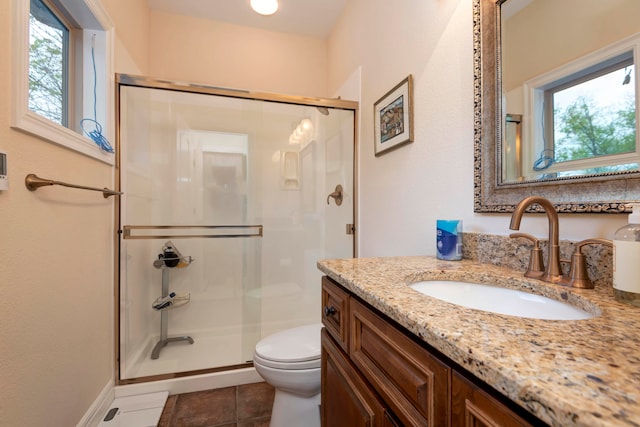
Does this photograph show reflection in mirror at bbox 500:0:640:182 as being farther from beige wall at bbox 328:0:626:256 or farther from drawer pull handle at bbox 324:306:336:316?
drawer pull handle at bbox 324:306:336:316

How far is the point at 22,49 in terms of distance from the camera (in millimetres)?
857

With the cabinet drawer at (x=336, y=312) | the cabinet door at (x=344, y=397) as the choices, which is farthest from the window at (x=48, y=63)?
the cabinet door at (x=344, y=397)

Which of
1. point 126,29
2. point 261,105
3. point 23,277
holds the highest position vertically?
point 126,29

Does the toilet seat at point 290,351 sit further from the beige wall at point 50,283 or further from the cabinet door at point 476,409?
the cabinet door at point 476,409

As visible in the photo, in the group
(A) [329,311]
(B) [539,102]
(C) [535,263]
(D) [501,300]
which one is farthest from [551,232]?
(A) [329,311]

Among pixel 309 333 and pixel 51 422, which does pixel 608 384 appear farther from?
pixel 51 422

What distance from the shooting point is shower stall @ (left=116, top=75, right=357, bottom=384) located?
5.94 ft

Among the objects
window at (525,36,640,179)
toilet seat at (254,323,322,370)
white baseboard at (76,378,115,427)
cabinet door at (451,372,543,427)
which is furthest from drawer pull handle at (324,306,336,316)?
white baseboard at (76,378,115,427)

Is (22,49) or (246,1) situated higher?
(246,1)

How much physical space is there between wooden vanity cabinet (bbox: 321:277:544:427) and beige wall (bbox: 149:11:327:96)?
2212 mm

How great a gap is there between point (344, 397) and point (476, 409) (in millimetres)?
499

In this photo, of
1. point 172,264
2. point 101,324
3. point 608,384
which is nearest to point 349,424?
point 608,384

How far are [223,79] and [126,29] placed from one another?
0.77 m

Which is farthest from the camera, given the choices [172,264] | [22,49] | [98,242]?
[172,264]
